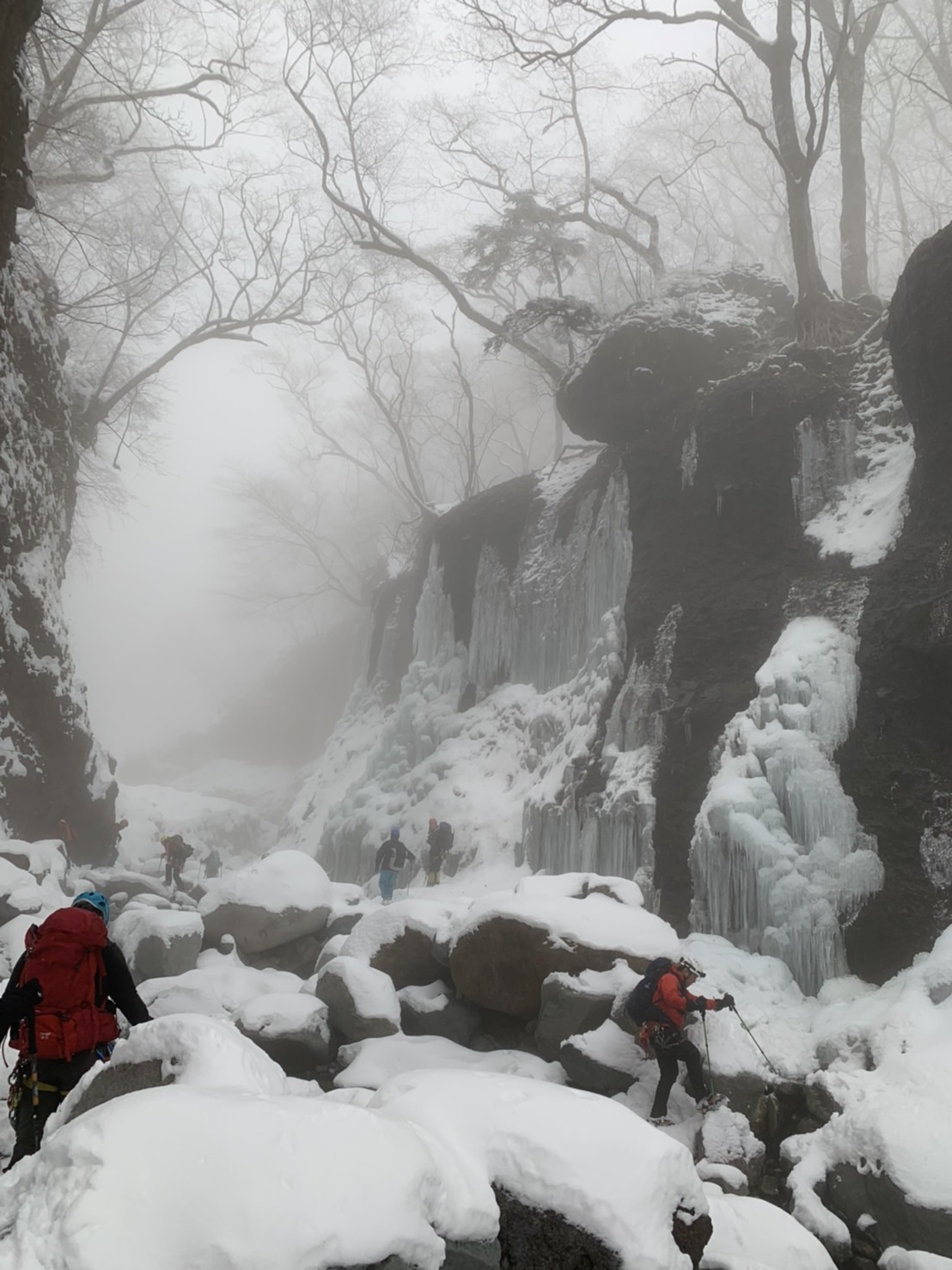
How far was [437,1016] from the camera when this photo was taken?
7418mm

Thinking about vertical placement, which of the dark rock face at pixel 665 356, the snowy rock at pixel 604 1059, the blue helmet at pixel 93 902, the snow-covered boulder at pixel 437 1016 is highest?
the dark rock face at pixel 665 356

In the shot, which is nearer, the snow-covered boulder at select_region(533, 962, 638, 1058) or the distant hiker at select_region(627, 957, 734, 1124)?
the distant hiker at select_region(627, 957, 734, 1124)

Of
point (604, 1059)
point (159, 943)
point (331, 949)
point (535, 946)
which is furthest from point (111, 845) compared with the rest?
point (604, 1059)

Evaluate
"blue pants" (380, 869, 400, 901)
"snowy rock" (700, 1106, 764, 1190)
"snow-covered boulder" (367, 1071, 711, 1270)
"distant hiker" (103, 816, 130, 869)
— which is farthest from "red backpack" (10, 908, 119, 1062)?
"distant hiker" (103, 816, 130, 869)

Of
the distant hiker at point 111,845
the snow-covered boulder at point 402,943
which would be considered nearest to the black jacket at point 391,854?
the snow-covered boulder at point 402,943

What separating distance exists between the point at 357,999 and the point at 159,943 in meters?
2.85

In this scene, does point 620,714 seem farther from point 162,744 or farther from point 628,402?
point 162,744

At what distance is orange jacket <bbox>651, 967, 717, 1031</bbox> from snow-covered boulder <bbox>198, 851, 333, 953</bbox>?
538 cm

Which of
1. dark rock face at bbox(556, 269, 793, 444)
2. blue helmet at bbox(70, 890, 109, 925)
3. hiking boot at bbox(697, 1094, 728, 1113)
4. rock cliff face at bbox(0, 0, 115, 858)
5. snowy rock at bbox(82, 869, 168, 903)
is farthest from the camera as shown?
dark rock face at bbox(556, 269, 793, 444)

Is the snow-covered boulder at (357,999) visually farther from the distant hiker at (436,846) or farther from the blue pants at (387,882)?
the distant hiker at (436,846)

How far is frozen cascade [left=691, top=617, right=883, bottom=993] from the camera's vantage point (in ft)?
29.9

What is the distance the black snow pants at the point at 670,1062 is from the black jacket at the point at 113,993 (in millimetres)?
4081

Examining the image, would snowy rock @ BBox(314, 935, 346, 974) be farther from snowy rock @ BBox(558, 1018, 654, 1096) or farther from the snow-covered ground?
snowy rock @ BBox(558, 1018, 654, 1096)

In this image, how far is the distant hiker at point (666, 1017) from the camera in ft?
20.0
